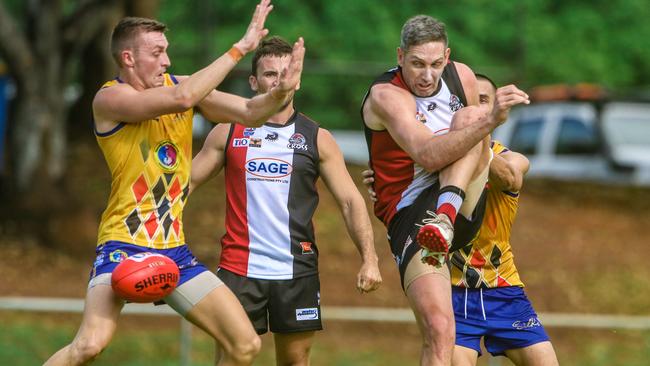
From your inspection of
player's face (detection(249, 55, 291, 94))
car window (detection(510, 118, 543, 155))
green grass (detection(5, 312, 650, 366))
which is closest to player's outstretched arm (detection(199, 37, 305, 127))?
player's face (detection(249, 55, 291, 94))

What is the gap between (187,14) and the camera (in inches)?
776

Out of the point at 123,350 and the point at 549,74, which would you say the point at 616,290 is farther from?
the point at 549,74

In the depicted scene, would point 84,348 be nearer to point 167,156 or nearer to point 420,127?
point 167,156

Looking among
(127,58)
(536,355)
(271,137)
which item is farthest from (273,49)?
(536,355)

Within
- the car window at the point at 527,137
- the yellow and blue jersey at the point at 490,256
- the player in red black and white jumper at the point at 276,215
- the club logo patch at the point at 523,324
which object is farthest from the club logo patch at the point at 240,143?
the car window at the point at 527,137

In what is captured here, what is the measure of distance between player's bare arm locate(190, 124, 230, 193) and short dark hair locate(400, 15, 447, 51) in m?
1.37

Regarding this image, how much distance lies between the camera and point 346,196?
7289 mm

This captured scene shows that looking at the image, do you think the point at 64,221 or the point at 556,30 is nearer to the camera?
the point at 64,221

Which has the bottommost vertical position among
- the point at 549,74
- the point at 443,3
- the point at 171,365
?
the point at 171,365

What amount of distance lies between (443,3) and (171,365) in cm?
1077

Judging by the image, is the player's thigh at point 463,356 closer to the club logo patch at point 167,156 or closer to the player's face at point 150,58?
the club logo patch at point 167,156

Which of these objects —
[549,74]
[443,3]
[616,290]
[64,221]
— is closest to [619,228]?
[616,290]

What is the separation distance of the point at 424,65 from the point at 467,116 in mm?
431

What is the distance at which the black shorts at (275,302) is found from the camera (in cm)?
711
